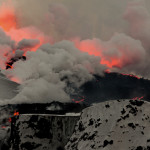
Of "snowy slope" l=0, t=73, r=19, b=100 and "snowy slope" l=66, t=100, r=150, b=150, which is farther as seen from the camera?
"snowy slope" l=0, t=73, r=19, b=100

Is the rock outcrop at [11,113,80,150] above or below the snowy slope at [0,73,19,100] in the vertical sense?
below

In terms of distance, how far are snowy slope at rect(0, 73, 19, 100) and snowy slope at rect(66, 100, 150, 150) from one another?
131148 millimetres

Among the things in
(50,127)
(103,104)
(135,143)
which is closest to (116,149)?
(135,143)

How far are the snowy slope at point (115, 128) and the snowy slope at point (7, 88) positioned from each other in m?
131

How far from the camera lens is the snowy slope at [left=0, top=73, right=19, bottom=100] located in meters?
130

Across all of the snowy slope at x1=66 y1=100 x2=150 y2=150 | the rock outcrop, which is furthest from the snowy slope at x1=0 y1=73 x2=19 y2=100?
the snowy slope at x1=66 y1=100 x2=150 y2=150

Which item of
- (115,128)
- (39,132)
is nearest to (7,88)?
(39,132)

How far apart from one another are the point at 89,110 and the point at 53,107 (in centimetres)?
15733

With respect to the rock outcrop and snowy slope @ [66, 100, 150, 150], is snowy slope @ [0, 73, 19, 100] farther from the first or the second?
snowy slope @ [66, 100, 150, 150]

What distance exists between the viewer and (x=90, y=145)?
221 centimetres

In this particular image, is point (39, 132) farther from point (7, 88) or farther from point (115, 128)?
point (7, 88)

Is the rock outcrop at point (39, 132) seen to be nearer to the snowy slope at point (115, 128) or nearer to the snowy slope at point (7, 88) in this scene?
the snowy slope at point (115, 128)

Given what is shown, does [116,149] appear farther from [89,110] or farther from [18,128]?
[18,128]

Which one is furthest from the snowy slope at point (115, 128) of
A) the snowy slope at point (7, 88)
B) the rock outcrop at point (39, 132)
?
the snowy slope at point (7, 88)
